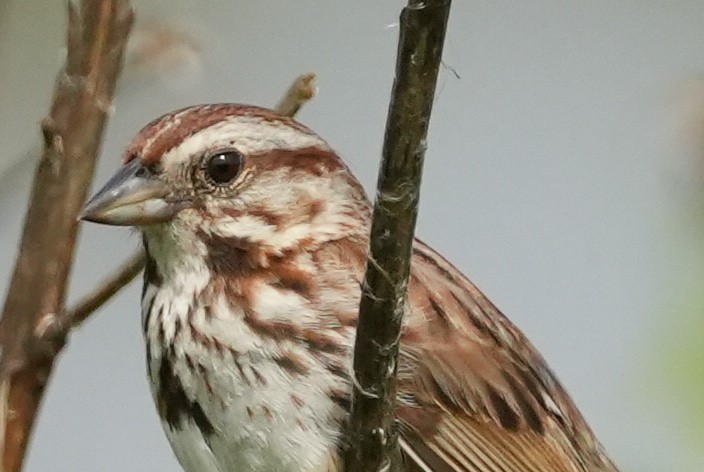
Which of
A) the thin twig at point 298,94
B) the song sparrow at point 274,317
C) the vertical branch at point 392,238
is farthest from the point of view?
the thin twig at point 298,94

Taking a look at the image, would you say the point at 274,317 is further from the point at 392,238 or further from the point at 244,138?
the point at 392,238

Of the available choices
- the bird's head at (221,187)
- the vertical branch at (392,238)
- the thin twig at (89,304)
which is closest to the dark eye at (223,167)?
the bird's head at (221,187)

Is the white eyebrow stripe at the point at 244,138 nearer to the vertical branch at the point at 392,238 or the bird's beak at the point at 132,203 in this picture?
the bird's beak at the point at 132,203

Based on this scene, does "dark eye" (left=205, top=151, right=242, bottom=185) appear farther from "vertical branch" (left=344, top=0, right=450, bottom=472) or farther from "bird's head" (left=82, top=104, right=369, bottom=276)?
"vertical branch" (left=344, top=0, right=450, bottom=472)

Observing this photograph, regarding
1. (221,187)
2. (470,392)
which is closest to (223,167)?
(221,187)

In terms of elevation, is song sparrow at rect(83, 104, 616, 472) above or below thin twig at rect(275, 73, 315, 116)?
below

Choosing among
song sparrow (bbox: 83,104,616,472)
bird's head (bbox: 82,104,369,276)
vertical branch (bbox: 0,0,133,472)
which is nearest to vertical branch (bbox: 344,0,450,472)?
song sparrow (bbox: 83,104,616,472)
